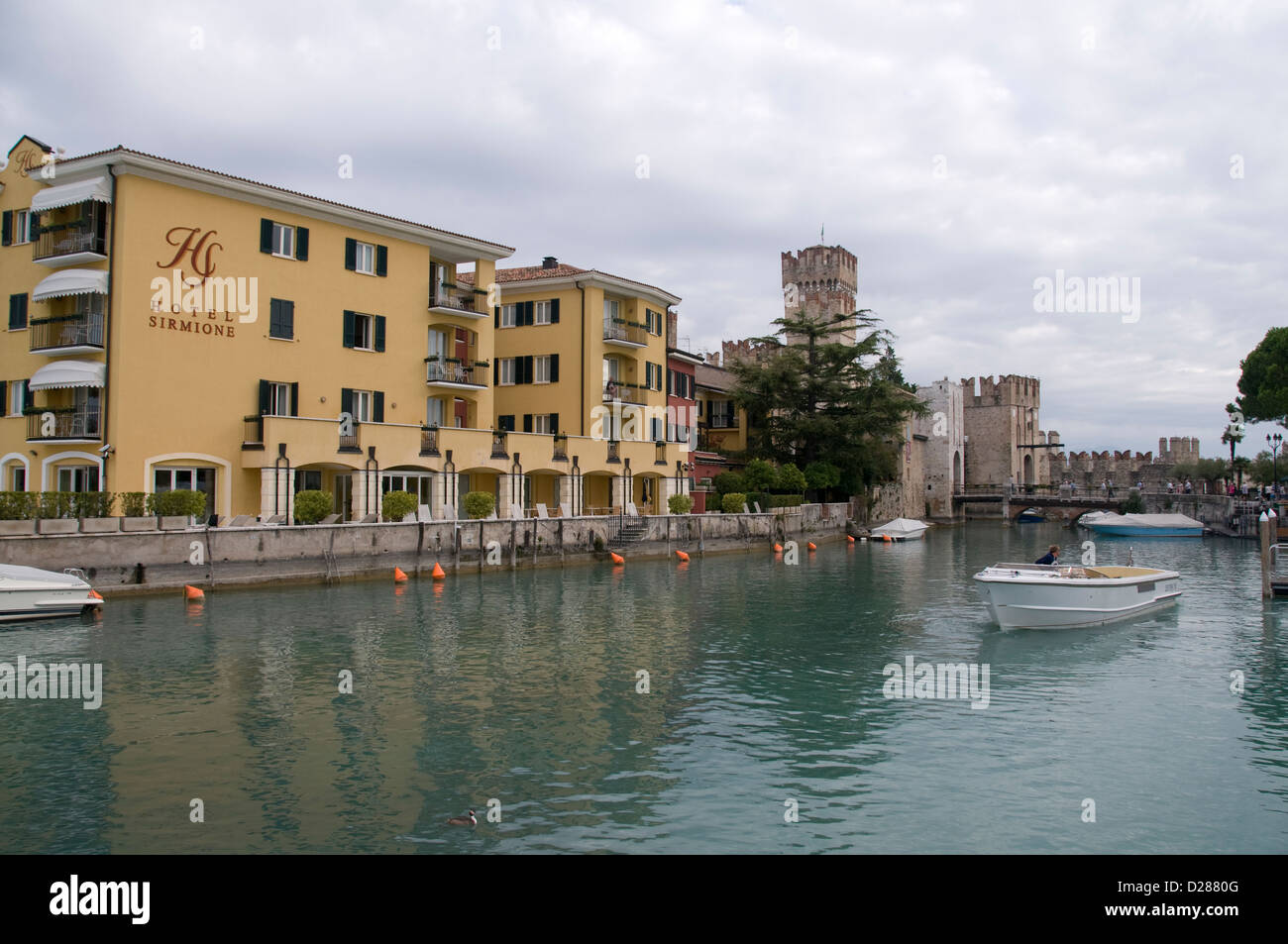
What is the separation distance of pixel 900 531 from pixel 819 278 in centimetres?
4305

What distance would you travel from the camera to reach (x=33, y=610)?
2433cm

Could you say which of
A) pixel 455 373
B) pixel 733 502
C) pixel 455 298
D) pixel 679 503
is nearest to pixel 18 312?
pixel 455 373

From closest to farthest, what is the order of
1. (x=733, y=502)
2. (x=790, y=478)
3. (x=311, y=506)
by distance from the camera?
(x=311, y=506), (x=733, y=502), (x=790, y=478)

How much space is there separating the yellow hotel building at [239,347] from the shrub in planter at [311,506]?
215 centimetres

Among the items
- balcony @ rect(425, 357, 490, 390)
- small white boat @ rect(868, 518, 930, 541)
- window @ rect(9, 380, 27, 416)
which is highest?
balcony @ rect(425, 357, 490, 390)

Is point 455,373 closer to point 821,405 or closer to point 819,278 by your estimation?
point 821,405

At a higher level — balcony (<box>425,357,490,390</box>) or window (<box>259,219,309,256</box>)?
window (<box>259,219,309,256</box>)

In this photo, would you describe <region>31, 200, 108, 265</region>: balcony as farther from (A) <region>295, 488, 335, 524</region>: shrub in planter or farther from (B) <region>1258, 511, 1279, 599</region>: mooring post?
(B) <region>1258, 511, 1279, 599</region>: mooring post

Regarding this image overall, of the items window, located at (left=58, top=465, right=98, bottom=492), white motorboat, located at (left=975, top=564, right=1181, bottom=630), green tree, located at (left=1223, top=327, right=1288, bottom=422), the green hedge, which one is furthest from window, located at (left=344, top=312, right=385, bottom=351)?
green tree, located at (left=1223, top=327, right=1288, bottom=422)

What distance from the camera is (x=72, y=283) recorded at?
33.4 meters

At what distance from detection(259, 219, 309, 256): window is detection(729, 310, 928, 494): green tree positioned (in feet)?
121

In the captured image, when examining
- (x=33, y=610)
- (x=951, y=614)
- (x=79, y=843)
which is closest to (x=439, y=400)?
(x=33, y=610)

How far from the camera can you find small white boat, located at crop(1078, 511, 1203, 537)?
7125cm

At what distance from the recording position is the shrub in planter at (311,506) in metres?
33.1
